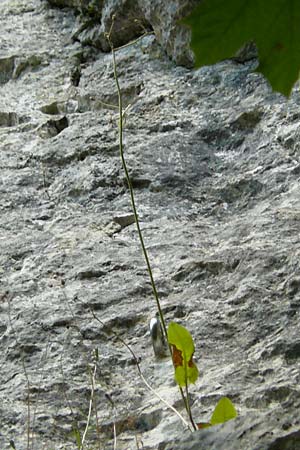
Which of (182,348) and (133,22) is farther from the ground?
(182,348)

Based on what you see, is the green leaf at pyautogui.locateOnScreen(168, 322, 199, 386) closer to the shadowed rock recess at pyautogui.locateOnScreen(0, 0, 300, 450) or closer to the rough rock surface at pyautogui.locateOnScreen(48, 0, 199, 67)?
the shadowed rock recess at pyautogui.locateOnScreen(0, 0, 300, 450)

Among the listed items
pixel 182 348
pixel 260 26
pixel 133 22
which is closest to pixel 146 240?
pixel 182 348

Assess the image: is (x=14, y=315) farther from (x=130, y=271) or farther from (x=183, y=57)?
(x=183, y=57)

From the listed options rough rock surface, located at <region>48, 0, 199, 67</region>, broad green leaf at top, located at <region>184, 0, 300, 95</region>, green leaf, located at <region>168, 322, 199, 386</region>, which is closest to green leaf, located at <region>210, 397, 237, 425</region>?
green leaf, located at <region>168, 322, 199, 386</region>

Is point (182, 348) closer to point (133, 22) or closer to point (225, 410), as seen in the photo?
point (225, 410)

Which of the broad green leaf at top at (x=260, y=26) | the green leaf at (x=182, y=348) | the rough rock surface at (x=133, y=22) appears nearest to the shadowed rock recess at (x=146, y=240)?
the rough rock surface at (x=133, y=22)
